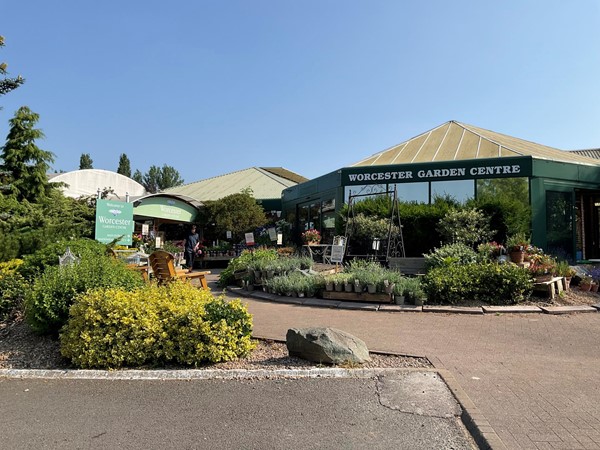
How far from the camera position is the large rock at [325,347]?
16.2ft

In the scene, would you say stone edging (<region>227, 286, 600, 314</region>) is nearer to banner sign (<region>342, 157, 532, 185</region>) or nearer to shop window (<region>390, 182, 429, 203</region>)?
banner sign (<region>342, 157, 532, 185</region>)

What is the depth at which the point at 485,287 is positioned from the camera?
28.3ft

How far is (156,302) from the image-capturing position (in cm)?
556

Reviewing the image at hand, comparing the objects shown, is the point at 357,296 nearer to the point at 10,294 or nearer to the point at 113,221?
the point at 10,294

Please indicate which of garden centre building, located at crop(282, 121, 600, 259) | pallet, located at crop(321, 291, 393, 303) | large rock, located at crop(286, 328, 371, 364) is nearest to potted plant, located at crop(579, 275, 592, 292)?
garden centre building, located at crop(282, 121, 600, 259)

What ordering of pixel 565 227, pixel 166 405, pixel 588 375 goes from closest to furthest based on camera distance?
pixel 166 405 < pixel 588 375 < pixel 565 227

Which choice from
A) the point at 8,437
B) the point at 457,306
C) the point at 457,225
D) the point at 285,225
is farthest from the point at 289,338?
the point at 285,225

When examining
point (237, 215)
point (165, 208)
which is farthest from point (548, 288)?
point (165, 208)

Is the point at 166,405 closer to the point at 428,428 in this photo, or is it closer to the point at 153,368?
the point at 153,368

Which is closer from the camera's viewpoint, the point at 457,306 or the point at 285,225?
the point at 457,306

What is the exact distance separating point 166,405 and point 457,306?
603cm

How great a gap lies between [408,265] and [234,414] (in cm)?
914

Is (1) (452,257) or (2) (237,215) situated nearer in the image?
(1) (452,257)

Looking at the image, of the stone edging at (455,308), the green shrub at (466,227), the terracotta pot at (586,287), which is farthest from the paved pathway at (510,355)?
the green shrub at (466,227)
